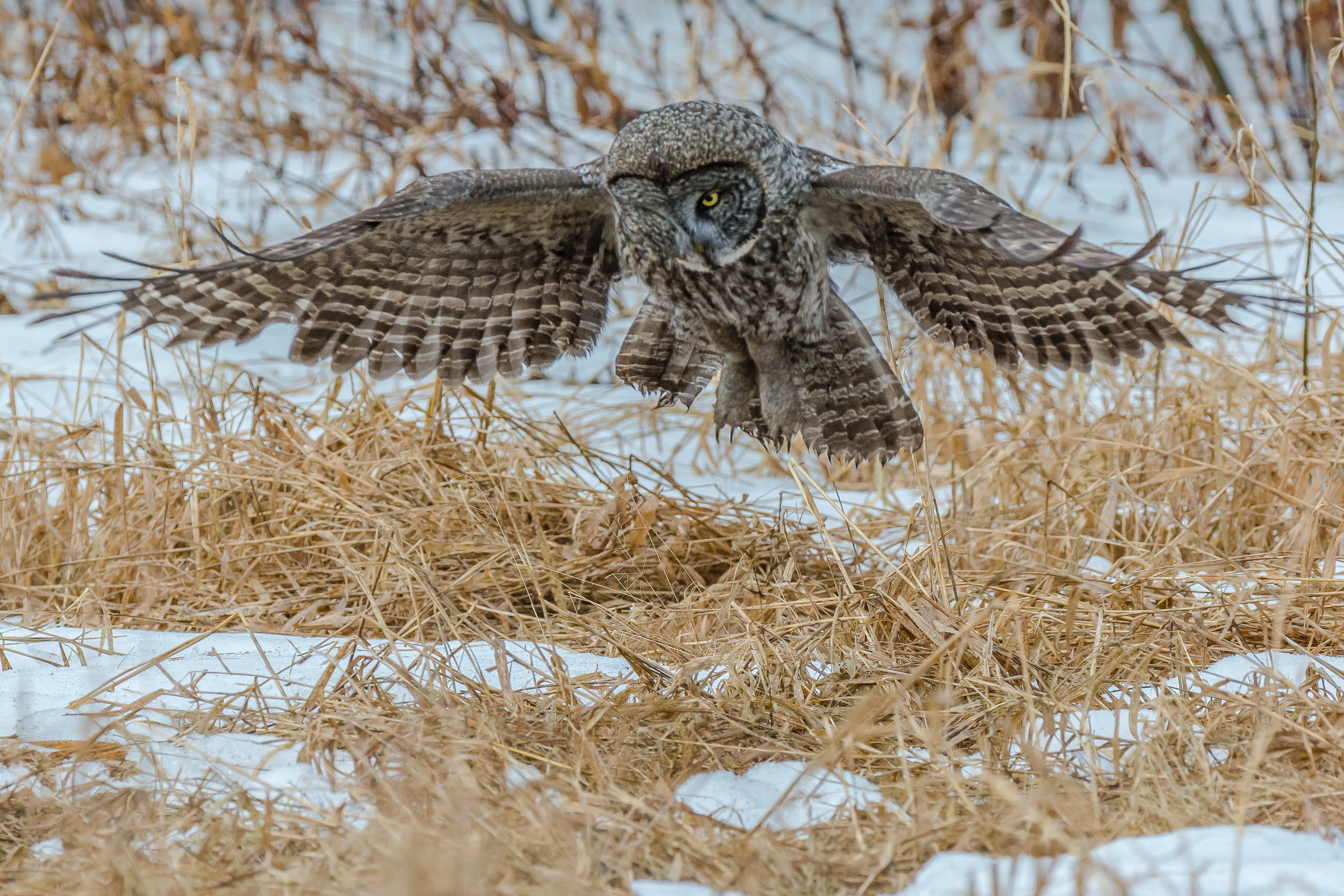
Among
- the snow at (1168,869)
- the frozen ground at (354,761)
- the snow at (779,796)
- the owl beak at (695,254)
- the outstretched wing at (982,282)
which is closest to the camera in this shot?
the snow at (1168,869)

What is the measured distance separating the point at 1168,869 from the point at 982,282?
6.06 ft

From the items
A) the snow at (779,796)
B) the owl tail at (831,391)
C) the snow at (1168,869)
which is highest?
the owl tail at (831,391)

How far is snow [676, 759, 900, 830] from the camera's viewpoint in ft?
6.08

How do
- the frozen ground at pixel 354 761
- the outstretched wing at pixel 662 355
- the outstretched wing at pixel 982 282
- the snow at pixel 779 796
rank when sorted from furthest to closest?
the outstretched wing at pixel 662 355 < the outstretched wing at pixel 982 282 < the snow at pixel 779 796 < the frozen ground at pixel 354 761

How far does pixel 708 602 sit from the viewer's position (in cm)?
299

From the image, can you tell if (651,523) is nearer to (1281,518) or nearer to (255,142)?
(1281,518)

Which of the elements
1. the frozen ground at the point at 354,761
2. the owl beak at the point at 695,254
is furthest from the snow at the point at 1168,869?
the owl beak at the point at 695,254

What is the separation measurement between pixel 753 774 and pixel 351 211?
479 cm

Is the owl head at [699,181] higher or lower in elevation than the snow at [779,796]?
higher

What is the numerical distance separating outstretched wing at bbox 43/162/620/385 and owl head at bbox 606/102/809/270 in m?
0.23

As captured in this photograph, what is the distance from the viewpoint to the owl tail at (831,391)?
343 centimetres

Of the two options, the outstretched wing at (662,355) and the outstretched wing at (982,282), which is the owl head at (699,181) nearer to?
the outstretched wing at (982,282)

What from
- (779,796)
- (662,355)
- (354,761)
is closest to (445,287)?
(662,355)

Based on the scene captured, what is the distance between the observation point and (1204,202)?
3502 millimetres
